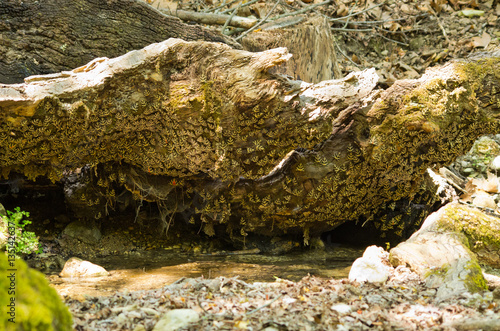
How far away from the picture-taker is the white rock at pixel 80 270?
14.6 feet

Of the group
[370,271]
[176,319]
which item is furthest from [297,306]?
[370,271]

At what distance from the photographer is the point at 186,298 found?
3.02 meters

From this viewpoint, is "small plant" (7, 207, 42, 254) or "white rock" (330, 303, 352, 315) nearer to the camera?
"white rock" (330, 303, 352, 315)

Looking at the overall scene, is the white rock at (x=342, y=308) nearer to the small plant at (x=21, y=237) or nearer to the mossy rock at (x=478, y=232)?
the mossy rock at (x=478, y=232)

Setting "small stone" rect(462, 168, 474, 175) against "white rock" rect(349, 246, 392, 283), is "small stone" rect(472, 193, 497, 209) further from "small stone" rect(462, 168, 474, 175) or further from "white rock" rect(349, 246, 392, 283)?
"white rock" rect(349, 246, 392, 283)

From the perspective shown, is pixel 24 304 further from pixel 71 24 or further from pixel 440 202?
pixel 440 202

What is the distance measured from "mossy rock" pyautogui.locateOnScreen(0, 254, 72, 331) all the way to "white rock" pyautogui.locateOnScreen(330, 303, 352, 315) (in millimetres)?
1640

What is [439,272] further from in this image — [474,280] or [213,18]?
[213,18]

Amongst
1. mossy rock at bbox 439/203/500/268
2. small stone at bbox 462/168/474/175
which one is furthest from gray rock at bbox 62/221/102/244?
small stone at bbox 462/168/474/175

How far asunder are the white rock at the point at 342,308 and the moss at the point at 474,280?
1.09 m

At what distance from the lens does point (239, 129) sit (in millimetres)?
4363

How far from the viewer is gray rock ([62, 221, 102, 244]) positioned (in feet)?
18.7

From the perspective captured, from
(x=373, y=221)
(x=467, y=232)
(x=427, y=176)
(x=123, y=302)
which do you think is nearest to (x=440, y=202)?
(x=427, y=176)

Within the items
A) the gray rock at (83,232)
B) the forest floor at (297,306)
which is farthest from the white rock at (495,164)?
the gray rock at (83,232)
